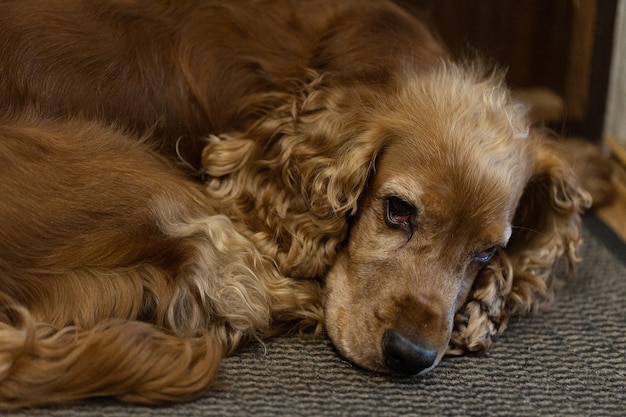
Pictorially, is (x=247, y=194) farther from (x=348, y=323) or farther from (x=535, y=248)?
(x=535, y=248)

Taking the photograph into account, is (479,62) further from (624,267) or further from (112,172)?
(112,172)

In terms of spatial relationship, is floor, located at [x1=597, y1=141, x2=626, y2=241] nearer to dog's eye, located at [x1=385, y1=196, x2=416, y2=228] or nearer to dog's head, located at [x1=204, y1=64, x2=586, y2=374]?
dog's head, located at [x1=204, y1=64, x2=586, y2=374]

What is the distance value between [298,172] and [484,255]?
45 cm

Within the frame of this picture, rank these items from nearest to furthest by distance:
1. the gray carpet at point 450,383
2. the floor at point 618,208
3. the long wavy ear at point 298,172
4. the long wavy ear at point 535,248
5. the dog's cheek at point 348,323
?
the gray carpet at point 450,383, the dog's cheek at point 348,323, the long wavy ear at point 298,172, the long wavy ear at point 535,248, the floor at point 618,208

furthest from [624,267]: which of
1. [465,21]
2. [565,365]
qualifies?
[465,21]

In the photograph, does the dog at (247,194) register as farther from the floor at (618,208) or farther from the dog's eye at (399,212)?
the floor at (618,208)

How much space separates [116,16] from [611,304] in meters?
1.38

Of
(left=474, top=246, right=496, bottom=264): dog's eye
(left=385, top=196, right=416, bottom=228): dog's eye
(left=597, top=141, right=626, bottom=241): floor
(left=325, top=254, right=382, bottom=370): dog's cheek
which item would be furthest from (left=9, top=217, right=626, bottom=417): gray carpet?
(left=597, top=141, right=626, bottom=241): floor

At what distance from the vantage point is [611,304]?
2.04 metres

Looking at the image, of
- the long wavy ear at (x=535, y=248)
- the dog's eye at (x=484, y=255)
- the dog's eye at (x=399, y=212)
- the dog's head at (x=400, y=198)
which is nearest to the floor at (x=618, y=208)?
the long wavy ear at (x=535, y=248)

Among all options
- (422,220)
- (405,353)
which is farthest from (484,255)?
(405,353)

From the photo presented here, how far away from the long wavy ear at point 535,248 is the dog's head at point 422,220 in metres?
0.07

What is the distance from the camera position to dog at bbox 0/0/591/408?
152 centimetres

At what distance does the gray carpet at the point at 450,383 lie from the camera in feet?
4.92
